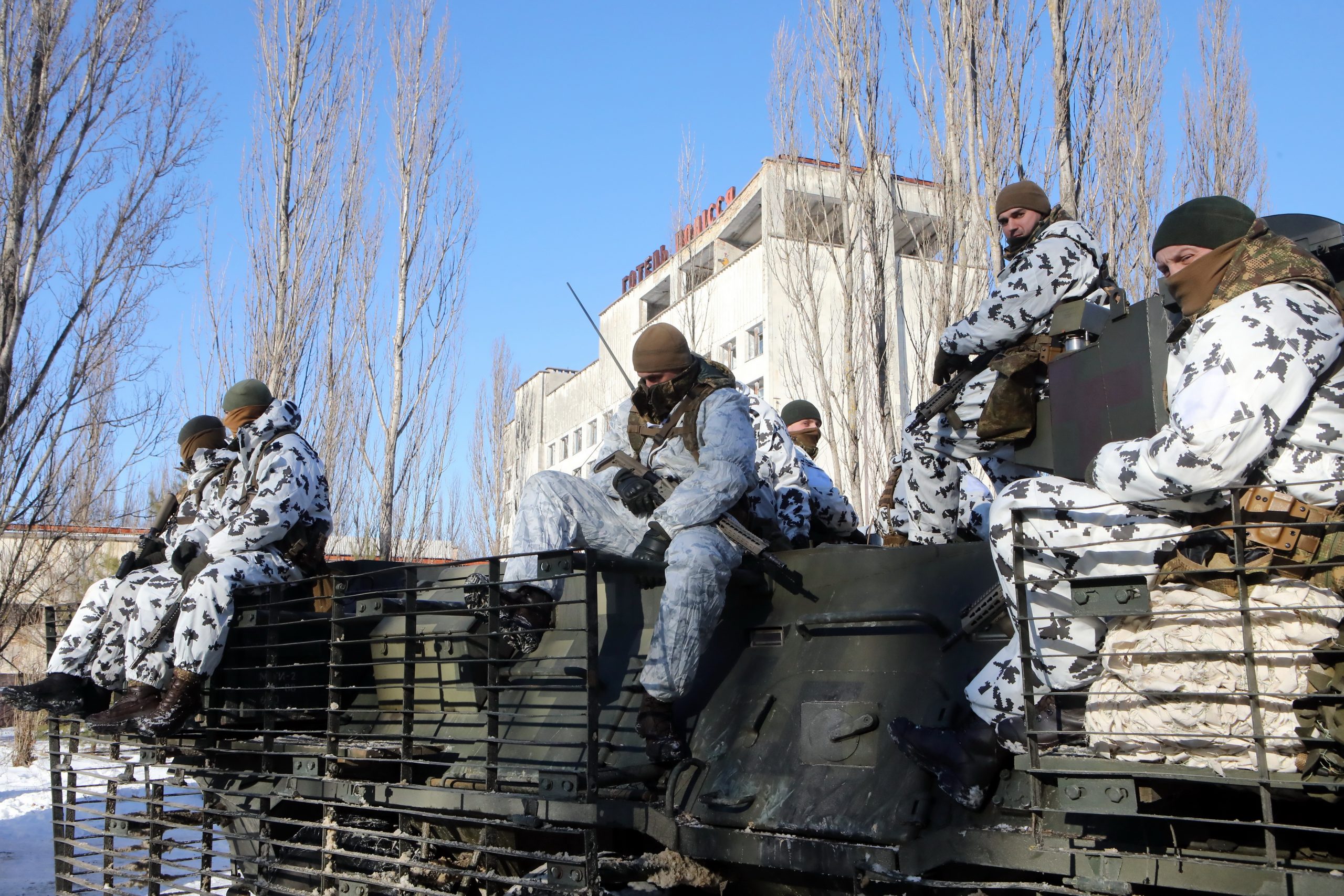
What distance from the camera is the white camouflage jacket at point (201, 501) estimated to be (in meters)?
6.30

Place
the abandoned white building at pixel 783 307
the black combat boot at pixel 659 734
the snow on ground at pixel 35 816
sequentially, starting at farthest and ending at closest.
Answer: the abandoned white building at pixel 783 307 < the snow on ground at pixel 35 816 < the black combat boot at pixel 659 734

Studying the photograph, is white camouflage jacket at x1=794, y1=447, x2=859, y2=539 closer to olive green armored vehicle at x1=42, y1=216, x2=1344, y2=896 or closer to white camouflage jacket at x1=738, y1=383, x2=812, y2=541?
white camouflage jacket at x1=738, y1=383, x2=812, y2=541

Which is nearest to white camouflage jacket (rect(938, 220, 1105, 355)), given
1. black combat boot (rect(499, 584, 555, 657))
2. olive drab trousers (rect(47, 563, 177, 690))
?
black combat boot (rect(499, 584, 555, 657))

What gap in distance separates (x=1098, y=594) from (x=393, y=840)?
3.16 m

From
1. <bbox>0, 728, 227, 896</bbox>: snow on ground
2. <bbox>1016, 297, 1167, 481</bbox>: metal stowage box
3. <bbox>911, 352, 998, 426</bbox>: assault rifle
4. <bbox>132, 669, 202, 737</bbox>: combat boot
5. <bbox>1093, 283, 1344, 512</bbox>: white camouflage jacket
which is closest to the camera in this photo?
<bbox>1093, 283, 1344, 512</bbox>: white camouflage jacket

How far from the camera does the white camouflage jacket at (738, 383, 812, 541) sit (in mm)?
6461

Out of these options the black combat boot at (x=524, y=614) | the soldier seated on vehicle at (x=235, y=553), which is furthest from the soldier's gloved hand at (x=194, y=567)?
the black combat boot at (x=524, y=614)

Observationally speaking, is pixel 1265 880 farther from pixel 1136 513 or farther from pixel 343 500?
pixel 343 500

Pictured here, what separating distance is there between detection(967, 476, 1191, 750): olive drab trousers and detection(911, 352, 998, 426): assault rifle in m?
1.89

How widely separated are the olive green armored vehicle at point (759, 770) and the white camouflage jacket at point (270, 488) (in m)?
0.40

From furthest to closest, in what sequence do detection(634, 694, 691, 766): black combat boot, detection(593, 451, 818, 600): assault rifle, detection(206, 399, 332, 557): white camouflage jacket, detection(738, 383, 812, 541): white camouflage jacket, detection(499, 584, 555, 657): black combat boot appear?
detection(738, 383, 812, 541): white camouflage jacket
detection(206, 399, 332, 557): white camouflage jacket
detection(499, 584, 555, 657): black combat boot
detection(593, 451, 818, 600): assault rifle
detection(634, 694, 691, 766): black combat boot

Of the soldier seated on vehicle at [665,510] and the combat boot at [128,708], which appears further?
the combat boot at [128,708]

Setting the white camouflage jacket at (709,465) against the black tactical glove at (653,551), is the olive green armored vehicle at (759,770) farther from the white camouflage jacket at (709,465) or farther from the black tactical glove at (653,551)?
the white camouflage jacket at (709,465)

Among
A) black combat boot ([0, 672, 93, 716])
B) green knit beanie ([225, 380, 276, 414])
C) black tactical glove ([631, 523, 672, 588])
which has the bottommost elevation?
black combat boot ([0, 672, 93, 716])
